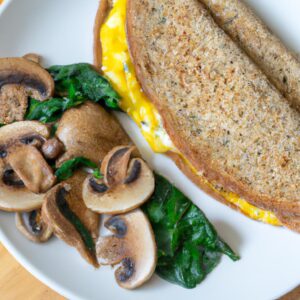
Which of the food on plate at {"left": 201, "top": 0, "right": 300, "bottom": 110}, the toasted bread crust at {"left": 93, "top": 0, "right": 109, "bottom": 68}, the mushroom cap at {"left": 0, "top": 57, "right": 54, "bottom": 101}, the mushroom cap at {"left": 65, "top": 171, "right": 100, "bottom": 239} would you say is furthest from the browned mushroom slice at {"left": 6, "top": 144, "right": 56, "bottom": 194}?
the food on plate at {"left": 201, "top": 0, "right": 300, "bottom": 110}

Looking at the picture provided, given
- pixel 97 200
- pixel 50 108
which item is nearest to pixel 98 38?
pixel 50 108

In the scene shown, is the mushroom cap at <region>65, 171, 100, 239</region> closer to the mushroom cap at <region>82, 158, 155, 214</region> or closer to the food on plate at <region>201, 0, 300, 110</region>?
the mushroom cap at <region>82, 158, 155, 214</region>

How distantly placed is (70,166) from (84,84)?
506mm

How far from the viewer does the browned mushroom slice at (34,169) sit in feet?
10.6

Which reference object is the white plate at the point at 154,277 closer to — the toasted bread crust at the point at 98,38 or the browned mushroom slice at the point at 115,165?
the toasted bread crust at the point at 98,38

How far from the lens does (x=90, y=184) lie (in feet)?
10.7

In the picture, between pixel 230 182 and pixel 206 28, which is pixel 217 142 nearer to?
pixel 230 182

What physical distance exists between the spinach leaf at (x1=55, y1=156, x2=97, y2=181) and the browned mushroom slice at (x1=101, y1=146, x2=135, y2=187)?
117 millimetres

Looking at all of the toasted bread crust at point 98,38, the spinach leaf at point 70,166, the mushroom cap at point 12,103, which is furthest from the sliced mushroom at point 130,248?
the toasted bread crust at point 98,38

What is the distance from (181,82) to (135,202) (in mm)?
717

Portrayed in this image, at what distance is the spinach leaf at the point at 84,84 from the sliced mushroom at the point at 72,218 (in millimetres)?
466

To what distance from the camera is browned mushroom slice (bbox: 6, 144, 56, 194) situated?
324 centimetres

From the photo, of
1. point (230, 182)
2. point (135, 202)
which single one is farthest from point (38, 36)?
point (230, 182)

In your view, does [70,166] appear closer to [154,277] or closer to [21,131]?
[21,131]
